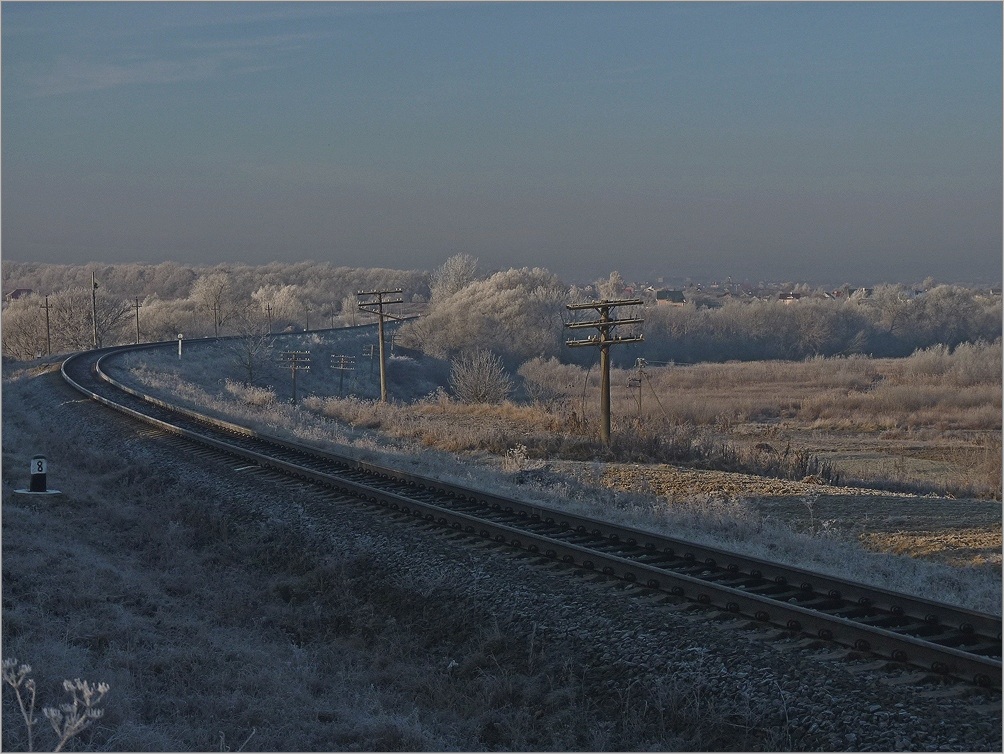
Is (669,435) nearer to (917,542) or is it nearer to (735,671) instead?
(917,542)

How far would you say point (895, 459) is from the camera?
30766 millimetres

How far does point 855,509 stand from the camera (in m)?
15.8

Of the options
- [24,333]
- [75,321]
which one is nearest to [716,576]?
[75,321]

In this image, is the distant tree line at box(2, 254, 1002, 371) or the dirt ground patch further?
the distant tree line at box(2, 254, 1002, 371)

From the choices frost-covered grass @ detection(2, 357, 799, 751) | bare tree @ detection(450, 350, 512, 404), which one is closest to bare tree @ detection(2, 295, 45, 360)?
bare tree @ detection(450, 350, 512, 404)

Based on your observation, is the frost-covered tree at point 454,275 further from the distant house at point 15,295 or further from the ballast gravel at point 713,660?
the ballast gravel at point 713,660

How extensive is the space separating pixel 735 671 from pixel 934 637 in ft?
5.61

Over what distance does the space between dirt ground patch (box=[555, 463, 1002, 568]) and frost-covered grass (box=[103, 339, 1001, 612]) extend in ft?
2.00

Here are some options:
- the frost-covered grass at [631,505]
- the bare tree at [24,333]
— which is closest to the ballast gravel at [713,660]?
the frost-covered grass at [631,505]

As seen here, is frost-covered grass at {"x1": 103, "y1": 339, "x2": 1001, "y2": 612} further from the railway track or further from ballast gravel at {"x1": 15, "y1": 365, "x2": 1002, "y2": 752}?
ballast gravel at {"x1": 15, "y1": 365, "x2": 1002, "y2": 752}

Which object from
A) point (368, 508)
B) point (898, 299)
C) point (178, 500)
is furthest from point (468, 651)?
point (898, 299)

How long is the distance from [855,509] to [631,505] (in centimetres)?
377

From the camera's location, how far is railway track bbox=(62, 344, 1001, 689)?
24.8 feet

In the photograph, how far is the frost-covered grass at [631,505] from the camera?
10.4m
